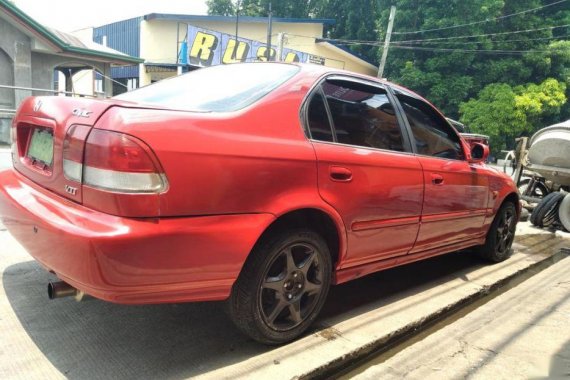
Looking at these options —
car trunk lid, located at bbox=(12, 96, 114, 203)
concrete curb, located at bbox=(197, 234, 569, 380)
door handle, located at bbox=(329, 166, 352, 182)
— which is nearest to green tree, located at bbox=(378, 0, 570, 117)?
concrete curb, located at bbox=(197, 234, 569, 380)

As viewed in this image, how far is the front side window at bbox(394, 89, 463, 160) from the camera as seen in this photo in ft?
12.2

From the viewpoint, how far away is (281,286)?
2.72 m

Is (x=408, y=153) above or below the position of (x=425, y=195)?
above

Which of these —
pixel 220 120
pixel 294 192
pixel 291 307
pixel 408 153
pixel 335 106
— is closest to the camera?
pixel 220 120

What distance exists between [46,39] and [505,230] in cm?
1352

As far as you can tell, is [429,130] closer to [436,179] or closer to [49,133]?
[436,179]

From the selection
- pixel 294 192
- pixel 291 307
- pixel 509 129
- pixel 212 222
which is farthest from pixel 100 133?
pixel 509 129

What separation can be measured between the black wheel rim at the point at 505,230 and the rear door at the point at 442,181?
2.19 ft

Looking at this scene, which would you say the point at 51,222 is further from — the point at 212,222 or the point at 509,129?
the point at 509,129

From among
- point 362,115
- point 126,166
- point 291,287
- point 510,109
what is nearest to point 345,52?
point 510,109

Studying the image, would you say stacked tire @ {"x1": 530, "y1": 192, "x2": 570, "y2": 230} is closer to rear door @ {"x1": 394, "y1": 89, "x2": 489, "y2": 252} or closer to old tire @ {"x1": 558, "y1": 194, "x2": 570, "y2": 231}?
old tire @ {"x1": 558, "y1": 194, "x2": 570, "y2": 231}

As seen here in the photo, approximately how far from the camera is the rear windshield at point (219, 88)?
266cm

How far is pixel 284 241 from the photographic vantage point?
2654 mm

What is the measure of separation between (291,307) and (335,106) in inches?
50.0
